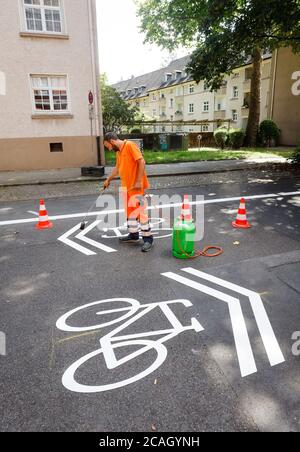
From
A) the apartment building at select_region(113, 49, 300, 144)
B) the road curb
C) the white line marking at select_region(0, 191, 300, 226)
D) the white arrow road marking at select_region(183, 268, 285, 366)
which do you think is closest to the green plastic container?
the white arrow road marking at select_region(183, 268, 285, 366)

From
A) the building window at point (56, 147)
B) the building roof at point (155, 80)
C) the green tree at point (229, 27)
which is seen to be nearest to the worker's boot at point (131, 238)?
the green tree at point (229, 27)

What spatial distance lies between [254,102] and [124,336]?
77.8ft

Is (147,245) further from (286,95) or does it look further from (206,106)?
(206,106)

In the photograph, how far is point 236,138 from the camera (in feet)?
78.6

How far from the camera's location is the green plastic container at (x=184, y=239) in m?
4.82

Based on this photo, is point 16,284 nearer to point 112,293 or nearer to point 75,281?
point 75,281

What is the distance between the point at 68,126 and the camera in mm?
15523

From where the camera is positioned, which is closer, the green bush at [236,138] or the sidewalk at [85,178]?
the sidewalk at [85,178]

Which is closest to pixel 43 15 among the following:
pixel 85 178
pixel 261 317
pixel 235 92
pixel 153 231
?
pixel 85 178

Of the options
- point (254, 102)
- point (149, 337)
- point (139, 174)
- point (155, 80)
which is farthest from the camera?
point (155, 80)

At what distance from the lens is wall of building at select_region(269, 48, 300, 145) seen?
2561cm

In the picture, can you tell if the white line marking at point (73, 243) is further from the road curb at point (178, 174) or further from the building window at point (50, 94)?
the building window at point (50, 94)

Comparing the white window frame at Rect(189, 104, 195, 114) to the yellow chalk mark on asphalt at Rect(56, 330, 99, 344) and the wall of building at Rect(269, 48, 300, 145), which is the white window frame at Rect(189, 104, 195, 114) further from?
the yellow chalk mark on asphalt at Rect(56, 330, 99, 344)

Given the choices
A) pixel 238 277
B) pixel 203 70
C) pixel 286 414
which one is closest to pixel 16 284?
pixel 238 277
